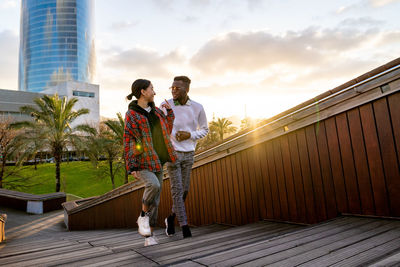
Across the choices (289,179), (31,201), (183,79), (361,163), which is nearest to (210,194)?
(289,179)

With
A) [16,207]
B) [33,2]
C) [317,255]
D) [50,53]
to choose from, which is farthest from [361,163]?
[33,2]

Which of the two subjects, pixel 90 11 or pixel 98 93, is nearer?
pixel 98 93

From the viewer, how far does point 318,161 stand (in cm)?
309

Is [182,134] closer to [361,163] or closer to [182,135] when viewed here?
[182,135]

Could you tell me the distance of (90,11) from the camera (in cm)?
12862

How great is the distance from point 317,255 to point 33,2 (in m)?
149

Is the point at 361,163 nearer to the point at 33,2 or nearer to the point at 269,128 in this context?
Answer: the point at 269,128

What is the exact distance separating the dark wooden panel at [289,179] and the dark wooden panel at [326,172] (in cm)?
42

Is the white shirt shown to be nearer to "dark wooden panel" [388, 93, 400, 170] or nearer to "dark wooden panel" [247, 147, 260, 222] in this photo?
"dark wooden panel" [247, 147, 260, 222]

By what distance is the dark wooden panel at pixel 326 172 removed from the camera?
2.95m

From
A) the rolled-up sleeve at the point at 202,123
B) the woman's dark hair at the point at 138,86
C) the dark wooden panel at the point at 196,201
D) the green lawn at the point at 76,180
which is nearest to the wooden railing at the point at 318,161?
the dark wooden panel at the point at 196,201

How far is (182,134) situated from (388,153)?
2.12 meters

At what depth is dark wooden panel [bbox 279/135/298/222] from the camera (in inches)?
131

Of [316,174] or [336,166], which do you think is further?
[316,174]
